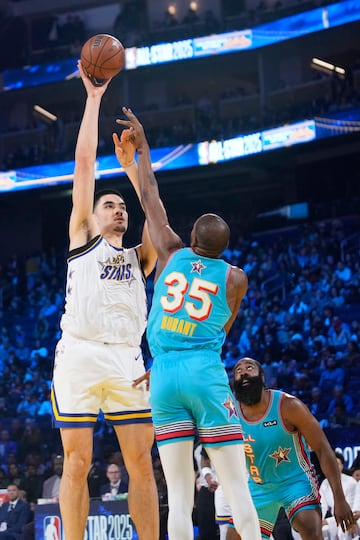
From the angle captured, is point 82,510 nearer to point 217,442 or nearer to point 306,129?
point 217,442

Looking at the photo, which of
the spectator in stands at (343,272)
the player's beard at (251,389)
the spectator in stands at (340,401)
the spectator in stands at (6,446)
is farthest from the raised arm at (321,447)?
the spectator in stands at (343,272)

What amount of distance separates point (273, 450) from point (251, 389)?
0.46 metres

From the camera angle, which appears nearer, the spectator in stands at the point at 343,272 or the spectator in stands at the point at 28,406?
the spectator in stands at the point at 28,406

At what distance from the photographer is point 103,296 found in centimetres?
572

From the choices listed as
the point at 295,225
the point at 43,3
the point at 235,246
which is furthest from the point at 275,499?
the point at 43,3

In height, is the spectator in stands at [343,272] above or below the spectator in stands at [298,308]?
above

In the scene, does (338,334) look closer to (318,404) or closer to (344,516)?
(318,404)

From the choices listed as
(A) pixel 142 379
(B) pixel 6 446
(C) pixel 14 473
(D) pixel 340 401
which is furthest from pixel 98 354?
(B) pixel 6 446

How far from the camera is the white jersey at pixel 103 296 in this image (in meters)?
5.68

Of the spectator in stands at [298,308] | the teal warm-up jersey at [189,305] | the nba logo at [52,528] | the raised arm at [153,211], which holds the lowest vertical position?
the nba logo at [52,528]

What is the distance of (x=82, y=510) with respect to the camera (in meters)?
5.44

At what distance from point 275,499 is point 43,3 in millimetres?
26903

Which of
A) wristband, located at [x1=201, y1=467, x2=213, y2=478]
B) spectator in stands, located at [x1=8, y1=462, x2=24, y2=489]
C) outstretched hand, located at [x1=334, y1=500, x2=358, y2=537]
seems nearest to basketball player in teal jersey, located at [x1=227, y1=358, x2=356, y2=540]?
outstretched hand, located at [x1=334, y1=500, x2=358, y2=537]

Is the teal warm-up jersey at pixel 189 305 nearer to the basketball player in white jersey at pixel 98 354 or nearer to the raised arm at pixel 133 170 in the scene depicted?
the basketball player in white jersey at pixel 98 354
